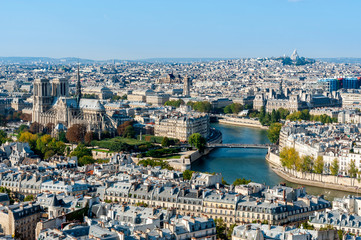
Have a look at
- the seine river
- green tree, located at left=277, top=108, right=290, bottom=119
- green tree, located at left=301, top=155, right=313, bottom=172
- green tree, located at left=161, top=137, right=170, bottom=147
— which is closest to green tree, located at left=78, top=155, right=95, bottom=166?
the seine river

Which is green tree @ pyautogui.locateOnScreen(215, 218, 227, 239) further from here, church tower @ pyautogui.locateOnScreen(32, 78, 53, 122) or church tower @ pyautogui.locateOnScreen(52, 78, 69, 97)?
church tower @ pyautogui.locateOnScreen(52, 78, 69, 97)

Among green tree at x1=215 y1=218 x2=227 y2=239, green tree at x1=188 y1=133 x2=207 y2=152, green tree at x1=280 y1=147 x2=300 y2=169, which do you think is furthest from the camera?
green tree at x1=188 y1=133 x2=207 y2=152

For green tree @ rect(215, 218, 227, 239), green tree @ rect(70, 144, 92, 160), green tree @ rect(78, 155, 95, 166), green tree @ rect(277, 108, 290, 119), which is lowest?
green tree @ rect(277, 108, 290, 119)

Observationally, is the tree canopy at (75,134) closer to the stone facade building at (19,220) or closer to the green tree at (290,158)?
the green tree at (290,158)

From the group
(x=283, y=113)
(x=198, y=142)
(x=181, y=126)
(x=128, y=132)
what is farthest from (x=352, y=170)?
(x=283, y=113)

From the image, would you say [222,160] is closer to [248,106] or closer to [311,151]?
[311,151]

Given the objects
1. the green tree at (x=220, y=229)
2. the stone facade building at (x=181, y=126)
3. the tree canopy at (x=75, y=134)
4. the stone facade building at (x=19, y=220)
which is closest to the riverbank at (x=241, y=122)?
the stone facade building at (x=181, y=126)
